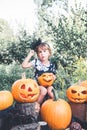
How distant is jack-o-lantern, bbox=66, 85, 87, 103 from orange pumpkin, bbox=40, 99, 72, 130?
0.23 metres

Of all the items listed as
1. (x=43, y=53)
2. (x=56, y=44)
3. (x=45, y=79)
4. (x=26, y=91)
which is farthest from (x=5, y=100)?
(x=56, y=44)

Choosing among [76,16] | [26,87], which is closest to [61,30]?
[76,16]

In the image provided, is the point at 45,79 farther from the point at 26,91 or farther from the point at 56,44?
the point at 56,44

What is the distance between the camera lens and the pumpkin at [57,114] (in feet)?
15.0

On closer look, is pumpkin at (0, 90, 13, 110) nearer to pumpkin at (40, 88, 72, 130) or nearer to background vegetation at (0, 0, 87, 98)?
pumpkin at (40, 88, 72, 130)

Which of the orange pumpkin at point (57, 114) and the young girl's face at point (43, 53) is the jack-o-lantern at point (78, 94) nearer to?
the orange pumpkin at point (57, 114)

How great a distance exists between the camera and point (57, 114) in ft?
15.0

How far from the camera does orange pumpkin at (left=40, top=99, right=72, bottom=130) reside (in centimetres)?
457

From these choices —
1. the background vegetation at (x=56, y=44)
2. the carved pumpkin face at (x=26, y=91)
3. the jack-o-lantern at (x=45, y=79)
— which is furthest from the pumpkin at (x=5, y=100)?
the background vegetation at (x=56, y=44)

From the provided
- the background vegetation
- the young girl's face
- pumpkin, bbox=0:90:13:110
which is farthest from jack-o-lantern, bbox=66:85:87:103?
the background vegetation

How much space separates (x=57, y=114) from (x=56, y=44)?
228 inches

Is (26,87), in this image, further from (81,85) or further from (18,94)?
(81,85)

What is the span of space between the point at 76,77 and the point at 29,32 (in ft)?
10.7

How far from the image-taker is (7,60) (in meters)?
10.8
